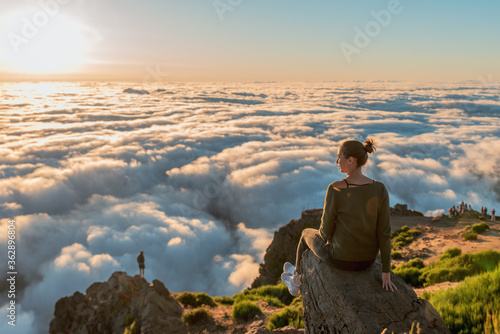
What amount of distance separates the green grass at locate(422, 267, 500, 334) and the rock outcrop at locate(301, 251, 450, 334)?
3.09ft

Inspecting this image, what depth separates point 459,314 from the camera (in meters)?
3.96

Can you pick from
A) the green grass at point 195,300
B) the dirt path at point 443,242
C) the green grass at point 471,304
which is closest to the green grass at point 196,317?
the green grass at point 195,300

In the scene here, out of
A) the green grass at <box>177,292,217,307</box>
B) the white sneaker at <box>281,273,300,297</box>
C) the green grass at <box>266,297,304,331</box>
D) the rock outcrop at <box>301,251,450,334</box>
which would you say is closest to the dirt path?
the green grass at <box>266,297,304,331</box>

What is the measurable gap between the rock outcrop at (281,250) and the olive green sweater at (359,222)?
22992 millimetres

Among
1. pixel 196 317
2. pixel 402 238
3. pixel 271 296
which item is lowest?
pixel 402 238

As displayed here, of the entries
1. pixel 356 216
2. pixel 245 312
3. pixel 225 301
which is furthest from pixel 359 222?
pixel 225 301

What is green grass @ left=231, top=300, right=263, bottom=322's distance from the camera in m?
9.48

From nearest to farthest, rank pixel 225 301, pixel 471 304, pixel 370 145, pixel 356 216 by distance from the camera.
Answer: pixel 356 216 < pixel 370 145 < pixel 471 304 < pixel 225 301

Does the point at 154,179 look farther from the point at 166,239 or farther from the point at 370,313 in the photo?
the point at 370,313

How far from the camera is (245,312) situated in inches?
381

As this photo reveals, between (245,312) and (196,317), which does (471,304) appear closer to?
(245,312)

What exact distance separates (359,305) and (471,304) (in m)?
2.38

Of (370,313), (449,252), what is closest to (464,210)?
(449,252)

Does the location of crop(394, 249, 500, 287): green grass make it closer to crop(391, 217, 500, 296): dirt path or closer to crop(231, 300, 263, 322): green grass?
crop(231, 300, 263, 322): green grass
